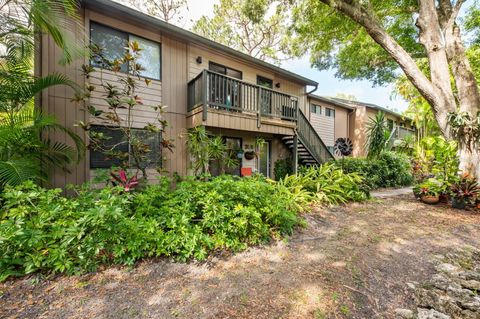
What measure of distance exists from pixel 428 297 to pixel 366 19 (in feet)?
27.0

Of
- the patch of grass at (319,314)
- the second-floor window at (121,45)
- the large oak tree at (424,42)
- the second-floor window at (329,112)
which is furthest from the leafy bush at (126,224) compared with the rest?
the second-floor window at (329,112)

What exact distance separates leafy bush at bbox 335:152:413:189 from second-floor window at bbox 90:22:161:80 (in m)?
7.86

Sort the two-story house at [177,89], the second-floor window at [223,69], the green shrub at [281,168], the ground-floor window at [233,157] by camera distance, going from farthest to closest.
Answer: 1. the green shrub at [281,168]
2. the ground-floor window at [233,157]
3. the second-floor window at [223,69]
4. the two-story house at [177,89]

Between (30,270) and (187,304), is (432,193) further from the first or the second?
(30,270)

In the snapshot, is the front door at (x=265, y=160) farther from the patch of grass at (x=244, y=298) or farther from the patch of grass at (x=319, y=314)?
the patch of grass at (x=319, y=314)

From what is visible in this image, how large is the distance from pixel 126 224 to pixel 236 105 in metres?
5.06

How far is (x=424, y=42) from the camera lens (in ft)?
24.2

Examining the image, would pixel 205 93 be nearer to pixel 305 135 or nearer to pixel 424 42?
pixel 305 135

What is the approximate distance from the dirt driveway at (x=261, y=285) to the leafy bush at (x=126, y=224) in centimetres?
19

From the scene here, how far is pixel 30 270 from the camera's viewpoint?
2.41 m

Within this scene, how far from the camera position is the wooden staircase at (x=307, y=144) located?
8625 mm

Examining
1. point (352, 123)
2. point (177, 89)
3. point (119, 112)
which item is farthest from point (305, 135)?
point (352, 123)

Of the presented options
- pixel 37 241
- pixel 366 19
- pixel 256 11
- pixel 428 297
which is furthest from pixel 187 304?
pixel 256 11

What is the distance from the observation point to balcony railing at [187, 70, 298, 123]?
604 cm
